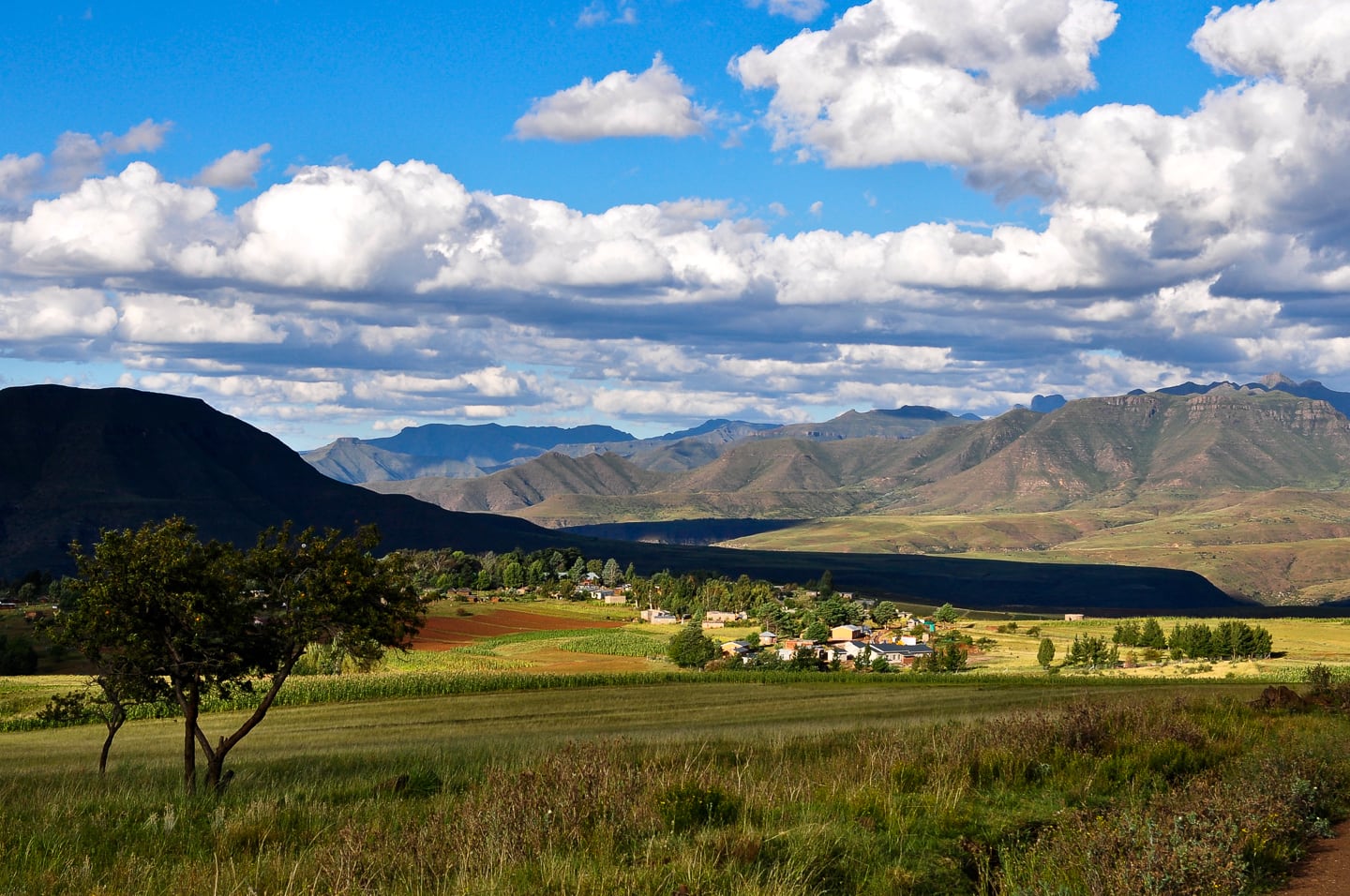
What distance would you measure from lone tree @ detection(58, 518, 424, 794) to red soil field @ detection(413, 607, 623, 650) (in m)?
93.0

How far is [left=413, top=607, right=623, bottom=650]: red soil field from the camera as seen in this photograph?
12553cm

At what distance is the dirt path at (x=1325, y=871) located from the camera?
11266mm

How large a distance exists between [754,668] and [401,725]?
46326 mm

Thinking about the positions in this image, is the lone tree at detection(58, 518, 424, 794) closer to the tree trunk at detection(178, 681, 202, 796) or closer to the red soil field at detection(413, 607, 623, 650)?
the tree trunk at detection(178, 681, 202, 796)

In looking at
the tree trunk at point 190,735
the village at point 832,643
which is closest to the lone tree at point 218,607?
the tree trunk at point 190,735

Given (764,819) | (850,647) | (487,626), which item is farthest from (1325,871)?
(487,626)

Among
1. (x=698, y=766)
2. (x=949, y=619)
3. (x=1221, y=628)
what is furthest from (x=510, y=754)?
(x=949, y=619)

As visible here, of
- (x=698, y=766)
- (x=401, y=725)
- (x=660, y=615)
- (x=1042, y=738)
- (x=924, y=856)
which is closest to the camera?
(x=924, y=856)

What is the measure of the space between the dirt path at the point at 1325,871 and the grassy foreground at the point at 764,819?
23cm

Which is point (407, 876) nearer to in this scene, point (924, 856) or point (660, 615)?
point (924, 856)

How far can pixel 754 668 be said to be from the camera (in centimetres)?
9100

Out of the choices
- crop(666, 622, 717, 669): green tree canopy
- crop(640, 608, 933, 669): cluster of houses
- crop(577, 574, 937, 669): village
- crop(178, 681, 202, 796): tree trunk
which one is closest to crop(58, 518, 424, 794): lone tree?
crop(178, 681, 202, 796): tree trunk

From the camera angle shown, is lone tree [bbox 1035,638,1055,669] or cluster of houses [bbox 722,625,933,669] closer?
lone tree [bbox 1035,638,1055,669]

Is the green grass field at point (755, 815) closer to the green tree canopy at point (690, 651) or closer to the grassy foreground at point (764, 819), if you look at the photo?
the grassy foreground at point (764, 819)
